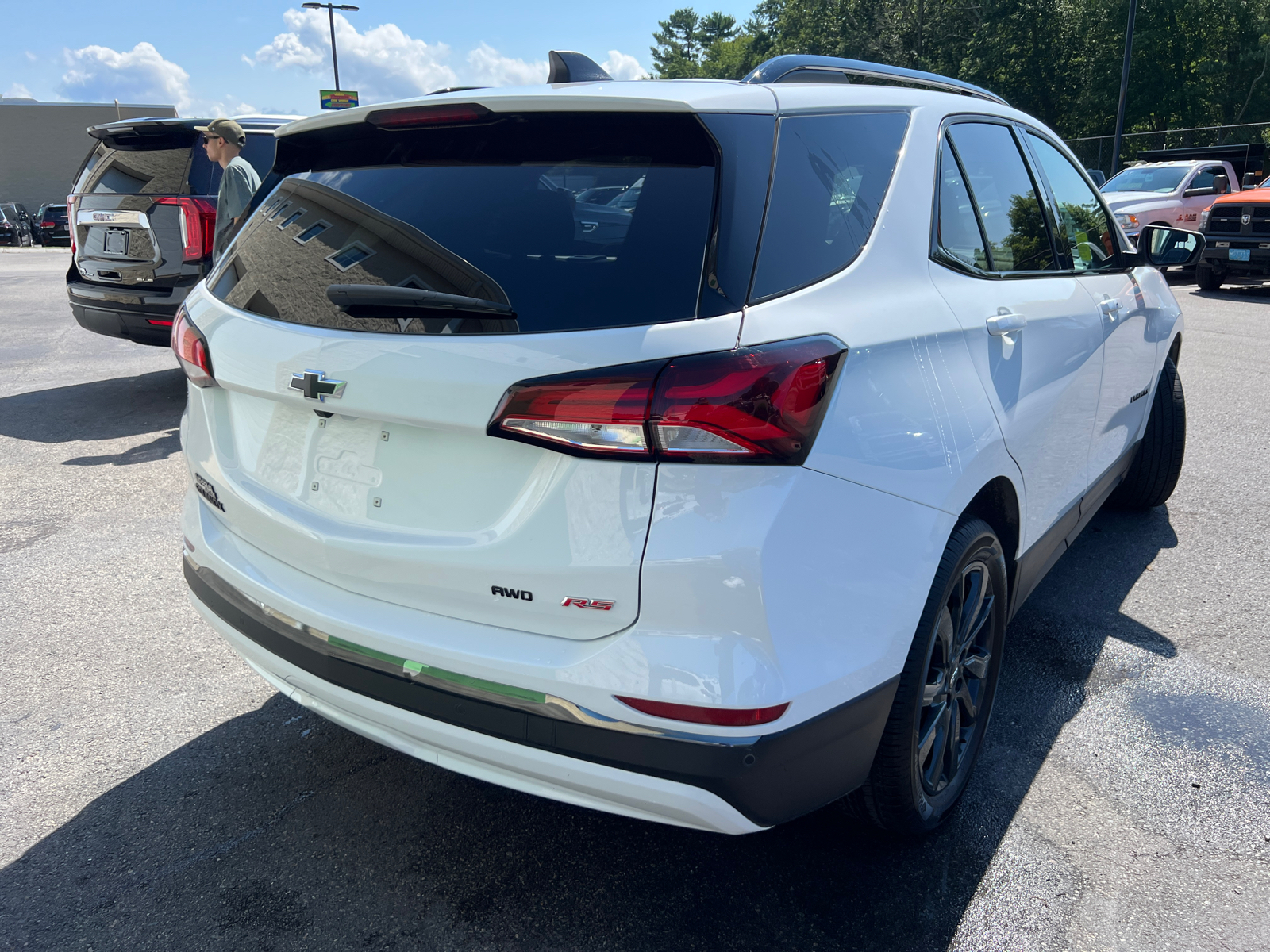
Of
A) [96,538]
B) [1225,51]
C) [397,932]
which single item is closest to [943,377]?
[397,932]

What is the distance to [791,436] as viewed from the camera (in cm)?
174

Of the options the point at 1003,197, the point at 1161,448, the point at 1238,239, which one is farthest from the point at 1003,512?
the point at 1238,239

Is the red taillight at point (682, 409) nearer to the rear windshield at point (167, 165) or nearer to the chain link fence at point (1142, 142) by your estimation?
the rear windshield at point (167, 165)

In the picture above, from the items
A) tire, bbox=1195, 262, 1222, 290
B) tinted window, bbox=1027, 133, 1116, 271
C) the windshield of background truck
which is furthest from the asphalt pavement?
the windshield of background truck

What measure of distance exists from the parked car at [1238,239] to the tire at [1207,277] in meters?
0.01

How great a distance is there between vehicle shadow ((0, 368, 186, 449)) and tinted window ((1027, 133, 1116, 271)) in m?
5.22

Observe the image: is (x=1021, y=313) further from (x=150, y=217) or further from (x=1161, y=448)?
(x=150, y=217)

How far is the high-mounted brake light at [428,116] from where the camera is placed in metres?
2.07

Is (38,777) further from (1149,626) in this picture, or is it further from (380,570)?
(1149,626)

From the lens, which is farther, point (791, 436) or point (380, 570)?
point (380, 570)

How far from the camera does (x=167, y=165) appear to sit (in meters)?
6.92

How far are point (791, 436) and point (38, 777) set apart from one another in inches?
94.9

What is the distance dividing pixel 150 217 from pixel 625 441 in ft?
21.2

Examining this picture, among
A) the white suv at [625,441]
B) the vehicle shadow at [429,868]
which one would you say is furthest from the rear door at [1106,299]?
the vehicle shadow at [429,868]
